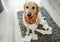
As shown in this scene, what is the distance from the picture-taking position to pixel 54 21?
1.86 m

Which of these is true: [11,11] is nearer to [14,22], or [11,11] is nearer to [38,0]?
[14,22]

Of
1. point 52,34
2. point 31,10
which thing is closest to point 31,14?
point 31,10

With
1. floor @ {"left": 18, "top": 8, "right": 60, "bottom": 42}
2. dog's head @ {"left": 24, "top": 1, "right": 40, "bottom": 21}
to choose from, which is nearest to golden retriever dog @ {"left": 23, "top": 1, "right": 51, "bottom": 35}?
dog's head @ {"left": 24, "top": 1, "right": 40, "bottom": 21}

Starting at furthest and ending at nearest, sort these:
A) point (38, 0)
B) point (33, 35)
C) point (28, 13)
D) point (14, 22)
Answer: point (38, 0) → point (14, 22) → point (33, 35) → point (28, 13)

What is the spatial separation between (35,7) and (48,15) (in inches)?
22.3

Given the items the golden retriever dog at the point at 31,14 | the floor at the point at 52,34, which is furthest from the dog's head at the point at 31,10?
the floor at the point at 52,34

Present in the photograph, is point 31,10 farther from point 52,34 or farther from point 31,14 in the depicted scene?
point 52,34

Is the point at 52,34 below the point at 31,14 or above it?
below

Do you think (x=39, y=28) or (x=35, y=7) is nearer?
(x=35, y=7)

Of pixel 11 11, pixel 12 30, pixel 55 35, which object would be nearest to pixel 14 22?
pixel 12 30

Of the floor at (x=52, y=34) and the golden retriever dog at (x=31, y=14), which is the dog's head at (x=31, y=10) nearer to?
the golden retriever dog at (x=31, y=14)

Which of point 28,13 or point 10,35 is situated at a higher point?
point 28,13

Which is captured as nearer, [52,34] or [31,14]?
[31,14]

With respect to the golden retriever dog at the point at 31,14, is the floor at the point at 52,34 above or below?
below
